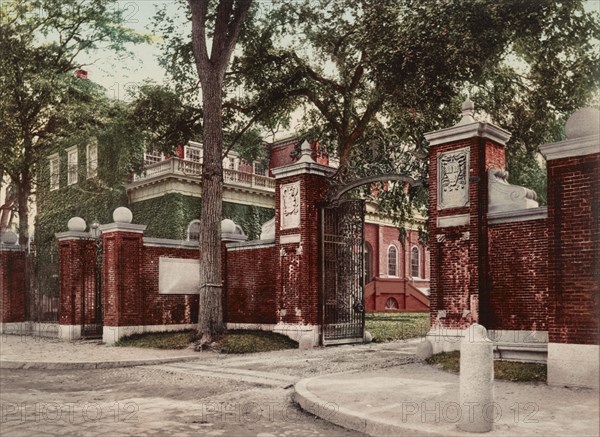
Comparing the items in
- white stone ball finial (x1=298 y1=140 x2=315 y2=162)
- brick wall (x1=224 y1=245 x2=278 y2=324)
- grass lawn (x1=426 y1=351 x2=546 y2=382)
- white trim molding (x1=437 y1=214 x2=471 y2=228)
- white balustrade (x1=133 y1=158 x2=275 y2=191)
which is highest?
white balustrade (x1=133 y1=158 x2=275 y2=191)

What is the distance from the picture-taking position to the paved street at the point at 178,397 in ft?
21.1

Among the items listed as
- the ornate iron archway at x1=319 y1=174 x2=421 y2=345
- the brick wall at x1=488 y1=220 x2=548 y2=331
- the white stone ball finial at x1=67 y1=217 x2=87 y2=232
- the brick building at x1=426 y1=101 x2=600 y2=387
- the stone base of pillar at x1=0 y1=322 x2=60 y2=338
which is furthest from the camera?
the stone base of pillar at x1=0 y1=322 x2=60 y2=338

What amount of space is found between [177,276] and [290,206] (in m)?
4.33

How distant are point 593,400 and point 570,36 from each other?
11411 mm

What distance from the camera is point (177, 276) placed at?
17812mm

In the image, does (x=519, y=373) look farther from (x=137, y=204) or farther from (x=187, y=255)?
(x=137, y=204)

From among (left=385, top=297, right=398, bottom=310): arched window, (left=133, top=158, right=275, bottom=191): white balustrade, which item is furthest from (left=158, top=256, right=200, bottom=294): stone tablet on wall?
(left=385, top=297, right=398, bottom=310): arched window

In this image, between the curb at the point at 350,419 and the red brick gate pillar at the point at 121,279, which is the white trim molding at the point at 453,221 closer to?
the curb at the point at 350,419

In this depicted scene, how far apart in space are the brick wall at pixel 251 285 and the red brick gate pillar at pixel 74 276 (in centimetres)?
418

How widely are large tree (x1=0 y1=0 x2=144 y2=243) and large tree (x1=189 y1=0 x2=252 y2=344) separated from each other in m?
8.59

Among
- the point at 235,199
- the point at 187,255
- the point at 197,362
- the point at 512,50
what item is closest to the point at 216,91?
the point at 187,255

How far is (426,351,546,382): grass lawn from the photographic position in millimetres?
9042

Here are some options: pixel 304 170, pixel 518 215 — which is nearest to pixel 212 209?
pixel 304 170

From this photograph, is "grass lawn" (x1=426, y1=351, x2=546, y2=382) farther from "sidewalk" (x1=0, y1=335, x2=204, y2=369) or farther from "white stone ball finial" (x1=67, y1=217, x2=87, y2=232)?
"white stone ball finial" (x1=67, y1=217, x2=87, y2=232)
